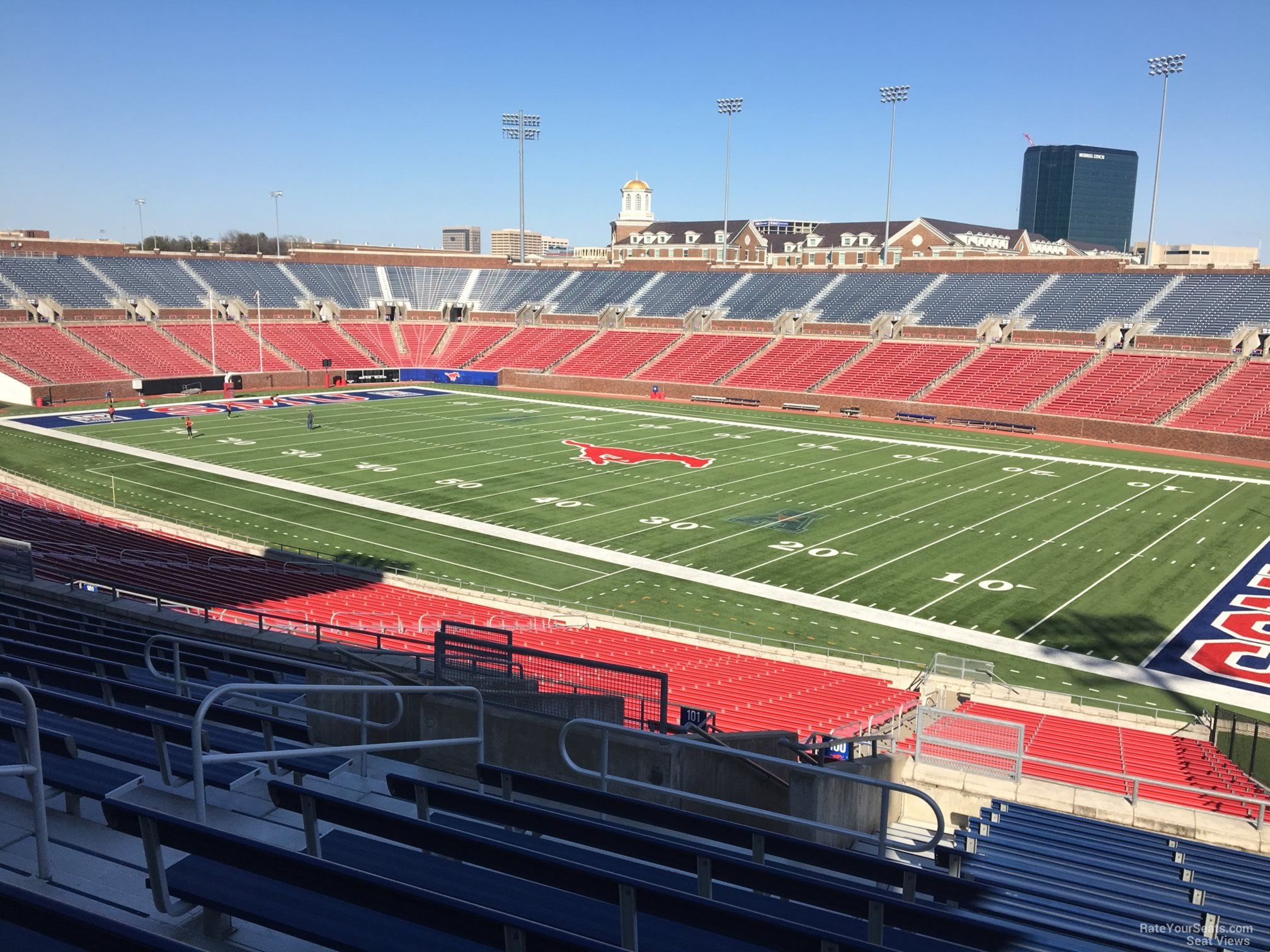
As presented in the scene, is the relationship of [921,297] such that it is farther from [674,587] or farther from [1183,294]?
[674,587]

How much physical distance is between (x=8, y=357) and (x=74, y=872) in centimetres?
6451

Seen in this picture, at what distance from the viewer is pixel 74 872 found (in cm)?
457

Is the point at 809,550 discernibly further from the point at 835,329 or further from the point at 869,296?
the point at 869,296

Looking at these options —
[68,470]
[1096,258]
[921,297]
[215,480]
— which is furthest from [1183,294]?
[68,470]

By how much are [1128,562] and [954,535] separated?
5104 millimetres

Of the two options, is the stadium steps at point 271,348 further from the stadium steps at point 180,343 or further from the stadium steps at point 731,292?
the stadium steps at point 731,292

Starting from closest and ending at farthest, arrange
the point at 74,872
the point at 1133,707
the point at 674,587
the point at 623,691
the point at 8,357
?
the point at 74,872 → the point at 623,691 → the point at 1133,707 → the point at 674,587 → the point at 8,357

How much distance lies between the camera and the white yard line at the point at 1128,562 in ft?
79.3

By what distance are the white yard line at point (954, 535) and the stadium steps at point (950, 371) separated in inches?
682

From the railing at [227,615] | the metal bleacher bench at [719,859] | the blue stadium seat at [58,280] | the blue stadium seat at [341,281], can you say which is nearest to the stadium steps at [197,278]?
the blue stadium seat at [58,280]

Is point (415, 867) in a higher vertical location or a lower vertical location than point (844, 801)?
higher

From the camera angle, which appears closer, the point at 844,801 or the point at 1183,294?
the point at 844,801

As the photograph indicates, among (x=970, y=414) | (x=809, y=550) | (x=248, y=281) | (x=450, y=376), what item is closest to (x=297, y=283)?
(x=248, y=281)

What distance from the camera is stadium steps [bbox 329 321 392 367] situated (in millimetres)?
74625
